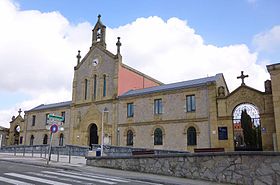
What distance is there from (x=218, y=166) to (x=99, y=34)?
31266 millimetres

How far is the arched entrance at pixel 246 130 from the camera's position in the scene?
24.4 meters

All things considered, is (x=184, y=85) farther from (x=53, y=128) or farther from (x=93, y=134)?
(x=53, y=128)

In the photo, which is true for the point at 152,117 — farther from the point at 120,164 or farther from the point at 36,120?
the point at 36,120

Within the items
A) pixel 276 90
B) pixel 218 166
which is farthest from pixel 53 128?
pixel 276 90

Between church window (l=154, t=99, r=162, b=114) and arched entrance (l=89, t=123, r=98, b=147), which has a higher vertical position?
church window (l=154, t=99, r=162, b=114)

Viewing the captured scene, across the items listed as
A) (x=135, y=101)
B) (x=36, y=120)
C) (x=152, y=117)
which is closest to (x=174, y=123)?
(x=152, y=117)

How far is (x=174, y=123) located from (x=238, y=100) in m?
7.03

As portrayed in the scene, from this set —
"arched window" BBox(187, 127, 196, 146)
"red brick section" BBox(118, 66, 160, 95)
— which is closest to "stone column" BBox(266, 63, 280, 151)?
"arched window" BBox(187, 127, 196, 146)

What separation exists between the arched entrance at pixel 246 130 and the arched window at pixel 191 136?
156 inches

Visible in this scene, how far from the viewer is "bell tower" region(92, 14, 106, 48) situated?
39.0 meters

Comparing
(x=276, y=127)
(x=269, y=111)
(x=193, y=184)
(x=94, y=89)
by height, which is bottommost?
(x=193, y=184)

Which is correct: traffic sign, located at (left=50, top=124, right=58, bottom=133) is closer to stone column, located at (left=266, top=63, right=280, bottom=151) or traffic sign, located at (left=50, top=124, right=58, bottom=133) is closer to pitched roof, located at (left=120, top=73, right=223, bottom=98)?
pitched roof, located at (left=120, top=73, right=223, bottom=98)

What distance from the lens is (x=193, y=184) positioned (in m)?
11.5

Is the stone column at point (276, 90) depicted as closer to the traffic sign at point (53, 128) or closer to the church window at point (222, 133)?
the church window at point (222, 133)
